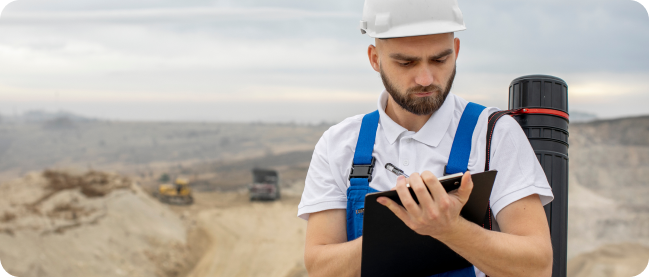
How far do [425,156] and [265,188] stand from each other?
51.4 feet

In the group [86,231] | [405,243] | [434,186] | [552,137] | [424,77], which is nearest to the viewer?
[434,186]

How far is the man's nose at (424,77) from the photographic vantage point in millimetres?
1691

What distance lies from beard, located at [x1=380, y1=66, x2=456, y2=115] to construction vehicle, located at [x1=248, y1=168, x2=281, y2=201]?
616 inches

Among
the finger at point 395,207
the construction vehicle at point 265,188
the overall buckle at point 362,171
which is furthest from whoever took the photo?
the construction vehicle at point 265,188

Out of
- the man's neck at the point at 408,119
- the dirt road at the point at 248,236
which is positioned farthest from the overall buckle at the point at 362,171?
the dirt road at the point at 248,236

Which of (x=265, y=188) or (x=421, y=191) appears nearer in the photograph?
(x=421, y=191)

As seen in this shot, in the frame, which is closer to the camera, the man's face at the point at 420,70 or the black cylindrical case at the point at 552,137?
the man's face at the point at 420,70

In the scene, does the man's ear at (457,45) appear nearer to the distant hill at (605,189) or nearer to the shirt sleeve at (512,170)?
the shirt sleeve at (512,170)

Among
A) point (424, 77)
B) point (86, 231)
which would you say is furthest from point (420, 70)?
point (86, 231)

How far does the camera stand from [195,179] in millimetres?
22531

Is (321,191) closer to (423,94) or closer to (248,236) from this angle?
(423,94)

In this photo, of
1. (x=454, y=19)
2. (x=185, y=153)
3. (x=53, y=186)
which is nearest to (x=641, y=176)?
(x=454, y=19)

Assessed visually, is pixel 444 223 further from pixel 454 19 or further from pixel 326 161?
pixel 454 19

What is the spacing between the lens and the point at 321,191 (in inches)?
72.8
